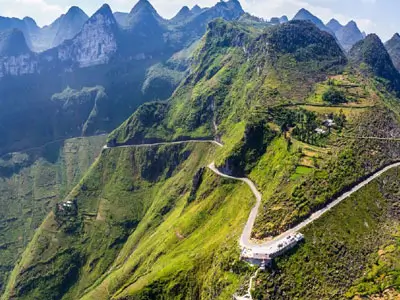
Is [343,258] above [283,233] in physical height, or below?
below

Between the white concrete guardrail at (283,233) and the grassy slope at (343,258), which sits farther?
the white concrete guardrail at (283,233)

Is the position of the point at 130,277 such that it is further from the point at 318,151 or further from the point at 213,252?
the point at 318,151

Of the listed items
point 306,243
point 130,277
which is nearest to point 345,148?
point 306,243

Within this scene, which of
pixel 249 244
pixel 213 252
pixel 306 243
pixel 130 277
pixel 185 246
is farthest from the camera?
pixel 130 277

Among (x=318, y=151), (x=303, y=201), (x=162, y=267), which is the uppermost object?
(x=318, y=151)

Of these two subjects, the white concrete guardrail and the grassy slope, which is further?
the white concrete guardrail

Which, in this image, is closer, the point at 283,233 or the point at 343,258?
the point at 343,258

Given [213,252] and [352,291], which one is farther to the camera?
[213,252]

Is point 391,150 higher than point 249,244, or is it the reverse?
point 391,150

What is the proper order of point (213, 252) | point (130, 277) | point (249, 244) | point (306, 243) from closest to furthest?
point (306, 243) < point (249, 244) < point (213, 252) < point (130, 277)
